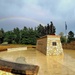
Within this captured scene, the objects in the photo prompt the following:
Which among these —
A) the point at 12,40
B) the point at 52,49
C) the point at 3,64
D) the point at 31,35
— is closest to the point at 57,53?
the point at 52,49

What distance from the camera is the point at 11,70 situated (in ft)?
11.0

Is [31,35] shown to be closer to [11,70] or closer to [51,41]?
[51,41]

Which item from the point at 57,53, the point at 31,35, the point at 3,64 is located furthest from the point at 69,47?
the point at 3,64

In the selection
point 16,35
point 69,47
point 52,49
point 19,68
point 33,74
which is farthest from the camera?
point 16,35

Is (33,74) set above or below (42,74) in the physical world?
above

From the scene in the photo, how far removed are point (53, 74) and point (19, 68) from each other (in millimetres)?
3120

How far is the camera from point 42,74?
243 inches

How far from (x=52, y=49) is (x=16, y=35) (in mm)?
28756

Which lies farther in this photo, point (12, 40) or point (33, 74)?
point (12, 40)

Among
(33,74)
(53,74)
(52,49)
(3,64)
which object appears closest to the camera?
(33,74)

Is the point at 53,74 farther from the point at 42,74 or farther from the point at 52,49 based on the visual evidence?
the point at 52,49

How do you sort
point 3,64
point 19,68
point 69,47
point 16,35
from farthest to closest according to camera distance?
1. point 16,35
2. point 69,47
3. point 3,64
4. point 19,68

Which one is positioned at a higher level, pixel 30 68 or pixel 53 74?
pixel 30 68

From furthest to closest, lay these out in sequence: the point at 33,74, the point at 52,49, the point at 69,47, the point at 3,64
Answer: the point at 69,47
the point at 52,49
the point at 3,64
the point at 33,74
